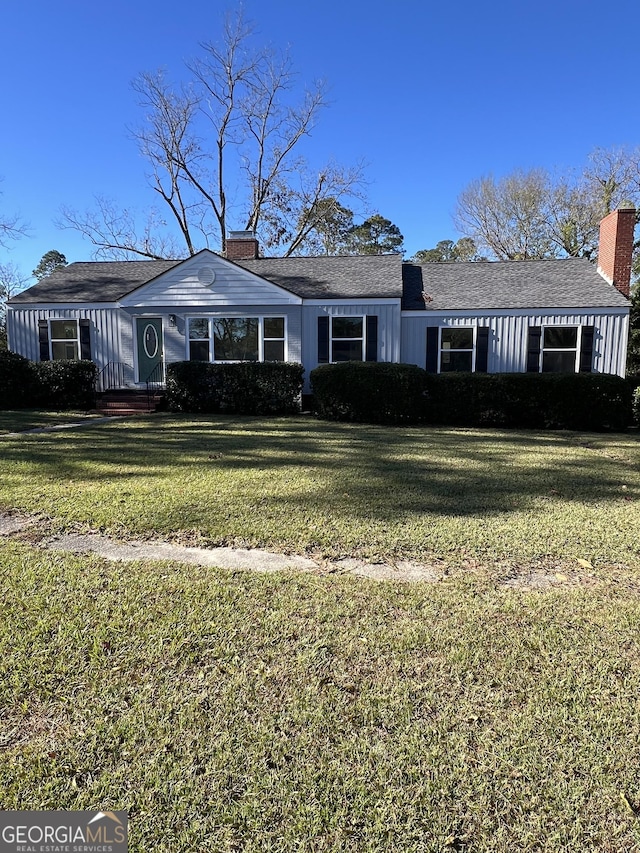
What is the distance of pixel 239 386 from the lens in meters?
12.2

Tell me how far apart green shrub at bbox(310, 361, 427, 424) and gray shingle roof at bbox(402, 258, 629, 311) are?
4458 millimetres

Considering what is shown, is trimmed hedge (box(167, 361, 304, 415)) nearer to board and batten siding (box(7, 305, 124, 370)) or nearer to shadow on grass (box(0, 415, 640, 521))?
shadow on grass (box(0, 415, 640, 521))

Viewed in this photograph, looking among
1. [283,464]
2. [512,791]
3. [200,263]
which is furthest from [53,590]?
[200,263]

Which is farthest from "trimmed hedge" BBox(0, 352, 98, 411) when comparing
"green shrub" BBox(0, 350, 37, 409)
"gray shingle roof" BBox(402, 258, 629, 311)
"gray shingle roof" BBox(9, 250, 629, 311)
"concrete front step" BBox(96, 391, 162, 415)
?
"gray shingle roof" BBox(402, 258, 629, 311)

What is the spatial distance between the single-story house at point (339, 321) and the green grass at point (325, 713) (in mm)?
12033

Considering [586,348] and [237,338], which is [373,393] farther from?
[586,348]

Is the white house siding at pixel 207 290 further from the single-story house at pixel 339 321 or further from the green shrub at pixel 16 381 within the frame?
the green shrub at pixel 16 381

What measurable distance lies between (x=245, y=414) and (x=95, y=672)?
1013 centimetres

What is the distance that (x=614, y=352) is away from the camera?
45.9ft

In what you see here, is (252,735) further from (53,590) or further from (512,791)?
(53,590)

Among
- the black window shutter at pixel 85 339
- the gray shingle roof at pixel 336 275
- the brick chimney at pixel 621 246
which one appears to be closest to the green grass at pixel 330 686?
the gray shingle roof at pixel 336 275

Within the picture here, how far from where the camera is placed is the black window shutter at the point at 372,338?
14375 millimetres

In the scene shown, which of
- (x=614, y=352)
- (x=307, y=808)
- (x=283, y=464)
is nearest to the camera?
(x=307, y=808)

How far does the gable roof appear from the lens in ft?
48.3
